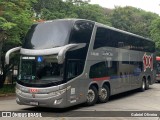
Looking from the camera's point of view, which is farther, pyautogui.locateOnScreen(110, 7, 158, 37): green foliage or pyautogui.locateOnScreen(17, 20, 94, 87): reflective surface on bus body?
pyautogui.locateOnScreen(110, 7, 158, 37): green foliage

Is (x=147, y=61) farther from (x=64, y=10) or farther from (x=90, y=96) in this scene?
(x=64, y=10)

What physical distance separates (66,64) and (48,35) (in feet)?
5.03

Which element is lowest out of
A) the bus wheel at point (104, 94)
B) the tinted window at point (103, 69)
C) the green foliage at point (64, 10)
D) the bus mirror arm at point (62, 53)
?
the bus wheel at point (104, 94)

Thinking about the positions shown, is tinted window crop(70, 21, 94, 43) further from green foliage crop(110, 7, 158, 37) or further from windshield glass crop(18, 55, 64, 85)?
green foliage crop(110, 7, 158, 37)

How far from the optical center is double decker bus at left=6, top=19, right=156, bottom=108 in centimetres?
1210

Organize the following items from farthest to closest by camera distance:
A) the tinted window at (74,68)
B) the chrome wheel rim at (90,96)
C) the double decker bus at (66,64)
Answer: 1. the chrome wheel rim at (90,96)
2. the tinted window at (74,68)
3. the double decker bus at (66,64)

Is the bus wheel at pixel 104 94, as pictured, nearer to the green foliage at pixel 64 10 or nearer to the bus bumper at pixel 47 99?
the bus bumper at pixel 47 99

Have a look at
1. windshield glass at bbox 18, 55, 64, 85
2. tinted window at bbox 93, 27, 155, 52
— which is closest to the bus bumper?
windshield glass at bbox 18, 55, 64, 85

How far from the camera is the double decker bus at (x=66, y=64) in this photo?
39.7 feet

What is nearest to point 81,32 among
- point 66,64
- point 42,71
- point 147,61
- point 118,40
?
point 66,64

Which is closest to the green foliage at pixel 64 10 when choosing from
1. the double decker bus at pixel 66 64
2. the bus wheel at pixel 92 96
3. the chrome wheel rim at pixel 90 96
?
the double decker bus at pixel 66 64

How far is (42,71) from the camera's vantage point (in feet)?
40.2

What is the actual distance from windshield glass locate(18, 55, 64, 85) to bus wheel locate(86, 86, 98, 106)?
266cm

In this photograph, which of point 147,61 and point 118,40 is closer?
point 118,40
